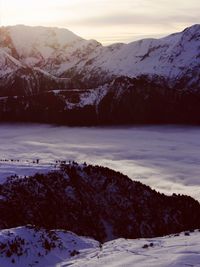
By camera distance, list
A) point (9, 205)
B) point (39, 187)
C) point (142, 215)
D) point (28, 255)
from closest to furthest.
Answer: point (28, 255)
point (9, 205)
point (39, 187)
point (142, 215)

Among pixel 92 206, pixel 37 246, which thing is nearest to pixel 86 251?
pixel 37 246

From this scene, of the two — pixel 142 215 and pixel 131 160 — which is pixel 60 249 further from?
pixel 131 160

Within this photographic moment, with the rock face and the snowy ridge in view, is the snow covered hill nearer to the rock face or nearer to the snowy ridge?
the snowy ridge

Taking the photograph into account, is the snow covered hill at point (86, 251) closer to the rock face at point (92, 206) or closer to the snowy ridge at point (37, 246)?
the snowy ridge at point (37, 246)

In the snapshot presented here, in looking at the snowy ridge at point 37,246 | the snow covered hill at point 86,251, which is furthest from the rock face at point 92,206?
the snow covered hill at point 86,251

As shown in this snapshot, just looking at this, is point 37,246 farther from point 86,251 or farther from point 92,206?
point 92,206

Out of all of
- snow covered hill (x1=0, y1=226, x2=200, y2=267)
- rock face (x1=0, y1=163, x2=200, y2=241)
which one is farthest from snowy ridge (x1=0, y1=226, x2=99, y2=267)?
rock face (x1=0, y1=163, x2=200, y2=241)

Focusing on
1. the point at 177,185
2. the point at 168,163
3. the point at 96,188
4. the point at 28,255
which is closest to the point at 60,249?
the point at 28,255
